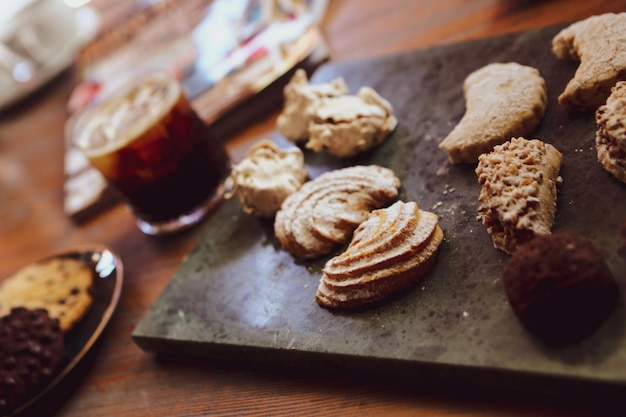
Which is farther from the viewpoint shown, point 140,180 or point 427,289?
point 140,180

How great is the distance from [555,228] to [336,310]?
1.68 feet

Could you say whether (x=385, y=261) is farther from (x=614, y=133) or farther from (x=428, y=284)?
(x=614, y=133)

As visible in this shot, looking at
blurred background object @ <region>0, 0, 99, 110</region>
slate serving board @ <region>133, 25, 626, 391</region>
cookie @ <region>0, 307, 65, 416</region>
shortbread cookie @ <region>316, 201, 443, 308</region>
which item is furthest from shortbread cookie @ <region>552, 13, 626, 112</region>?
blurred background object @ <region>0, 0, 99, 110</region>

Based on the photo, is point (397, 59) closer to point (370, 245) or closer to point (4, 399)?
point (370, 245)

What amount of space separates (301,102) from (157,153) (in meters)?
0.52

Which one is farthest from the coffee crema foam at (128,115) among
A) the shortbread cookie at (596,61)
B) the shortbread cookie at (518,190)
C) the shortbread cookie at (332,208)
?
the shortbread cookie at (596,61)

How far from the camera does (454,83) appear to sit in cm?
174

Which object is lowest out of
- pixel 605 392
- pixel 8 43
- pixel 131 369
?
pixel 131 369

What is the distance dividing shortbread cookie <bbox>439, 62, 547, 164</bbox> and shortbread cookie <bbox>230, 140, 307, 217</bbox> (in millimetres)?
474

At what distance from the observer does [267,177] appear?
170 cm

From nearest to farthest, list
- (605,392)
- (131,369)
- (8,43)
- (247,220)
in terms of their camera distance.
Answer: (605,392) → (131,369) → (247,220) → (8,43)

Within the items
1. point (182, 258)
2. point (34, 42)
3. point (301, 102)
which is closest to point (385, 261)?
point (301, 102)

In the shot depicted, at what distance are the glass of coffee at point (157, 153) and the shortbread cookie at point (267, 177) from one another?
313mm

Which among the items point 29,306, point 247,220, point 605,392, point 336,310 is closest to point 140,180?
point 247,220
